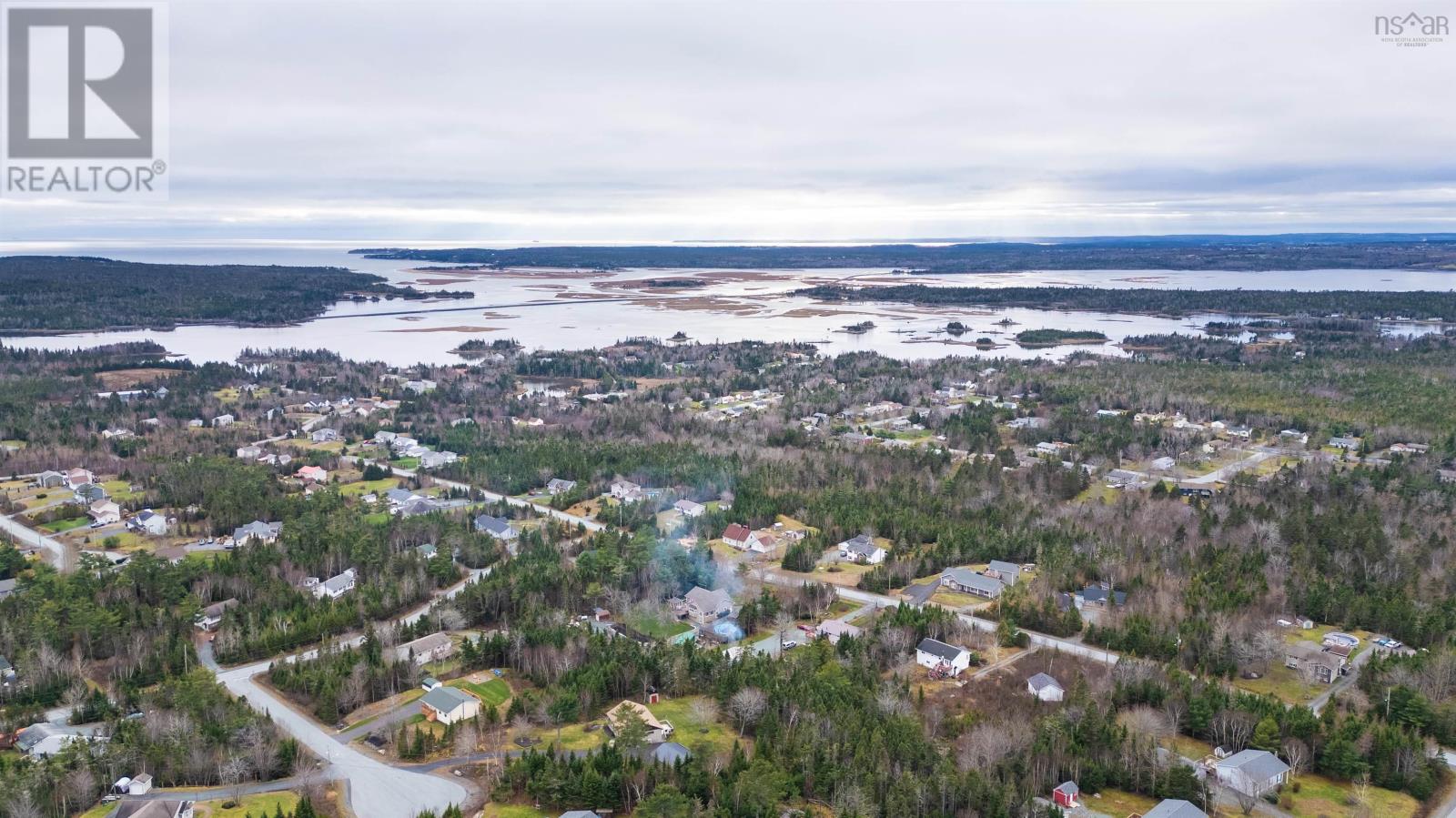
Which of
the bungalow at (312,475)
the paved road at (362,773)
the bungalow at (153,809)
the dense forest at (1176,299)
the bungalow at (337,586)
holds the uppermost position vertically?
the dense forest at (1176,299)

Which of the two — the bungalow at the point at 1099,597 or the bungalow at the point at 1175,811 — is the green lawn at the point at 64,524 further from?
the bungalow at the point at 1175,811

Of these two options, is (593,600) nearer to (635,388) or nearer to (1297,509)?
(1297,509)

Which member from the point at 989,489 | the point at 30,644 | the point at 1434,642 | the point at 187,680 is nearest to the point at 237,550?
the point at 30,644

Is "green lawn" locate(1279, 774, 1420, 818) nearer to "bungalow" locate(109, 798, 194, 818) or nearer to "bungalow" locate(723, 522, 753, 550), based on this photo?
"bungalow" locate(723, 522, 753, 550)

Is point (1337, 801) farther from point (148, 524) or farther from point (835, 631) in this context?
point (148, 524)

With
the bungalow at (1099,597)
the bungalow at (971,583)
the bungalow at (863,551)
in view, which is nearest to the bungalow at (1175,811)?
the bungalow at (1099,597)

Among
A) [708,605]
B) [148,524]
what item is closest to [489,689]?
[708,605]
